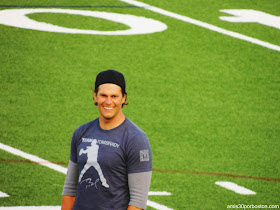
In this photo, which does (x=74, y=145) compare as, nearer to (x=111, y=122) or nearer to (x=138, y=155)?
(x=111, y=122)

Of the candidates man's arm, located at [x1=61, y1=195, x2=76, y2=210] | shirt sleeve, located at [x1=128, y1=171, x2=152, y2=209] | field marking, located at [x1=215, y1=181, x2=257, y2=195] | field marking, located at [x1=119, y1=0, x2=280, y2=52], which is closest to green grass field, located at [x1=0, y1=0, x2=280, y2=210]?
field marking, located at [x1=215, y1=181, x2=257, y2=195]

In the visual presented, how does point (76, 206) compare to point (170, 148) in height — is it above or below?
above

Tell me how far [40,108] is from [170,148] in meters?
2.18

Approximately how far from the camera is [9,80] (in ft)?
33.2

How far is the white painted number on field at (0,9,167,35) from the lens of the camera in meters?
12.3

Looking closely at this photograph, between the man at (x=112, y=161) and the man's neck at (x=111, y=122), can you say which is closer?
the man at (x=112, y=161)

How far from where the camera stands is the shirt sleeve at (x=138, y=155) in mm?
3531

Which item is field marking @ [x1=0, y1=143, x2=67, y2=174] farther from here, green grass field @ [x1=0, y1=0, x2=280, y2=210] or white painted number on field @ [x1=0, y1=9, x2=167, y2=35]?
white painted number on field @ [x1=0, y1=9, x2=167, y2=35]

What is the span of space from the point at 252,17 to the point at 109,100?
1069 cm

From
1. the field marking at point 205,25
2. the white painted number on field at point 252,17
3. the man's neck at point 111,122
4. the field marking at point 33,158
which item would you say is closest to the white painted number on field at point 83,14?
the field marking at point 205,25

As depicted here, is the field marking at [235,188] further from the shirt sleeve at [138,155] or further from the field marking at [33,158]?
the shirt sleeve at [138,155]

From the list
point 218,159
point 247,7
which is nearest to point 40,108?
point 218,159

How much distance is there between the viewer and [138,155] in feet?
11.6

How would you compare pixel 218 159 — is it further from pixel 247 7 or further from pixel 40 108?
pixel 247 7
